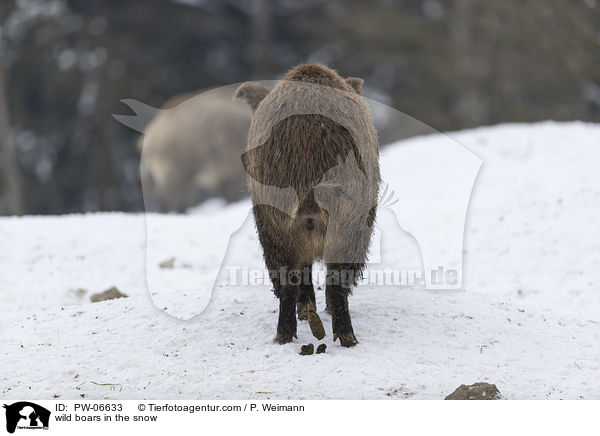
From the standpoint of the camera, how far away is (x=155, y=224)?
841 centimetres

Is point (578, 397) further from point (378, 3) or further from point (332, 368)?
point (378, 3)

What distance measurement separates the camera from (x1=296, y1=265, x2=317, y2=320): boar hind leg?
4.74 metres

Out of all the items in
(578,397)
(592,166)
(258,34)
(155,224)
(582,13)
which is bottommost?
(578,397)

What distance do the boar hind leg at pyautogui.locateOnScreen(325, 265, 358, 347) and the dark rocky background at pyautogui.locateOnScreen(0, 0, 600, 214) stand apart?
1270cm

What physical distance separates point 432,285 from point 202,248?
2.74 m

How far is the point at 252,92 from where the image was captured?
4957 mm

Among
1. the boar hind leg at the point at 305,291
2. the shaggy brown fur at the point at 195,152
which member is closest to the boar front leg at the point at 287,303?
the boar hind leg at the point at 305,291

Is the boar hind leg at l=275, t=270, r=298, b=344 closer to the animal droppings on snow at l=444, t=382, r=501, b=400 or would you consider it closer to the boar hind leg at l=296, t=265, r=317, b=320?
the boar hind leg at l=296, t=265, r=317, b=320

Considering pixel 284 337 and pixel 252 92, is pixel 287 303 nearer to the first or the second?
pixel 284 337

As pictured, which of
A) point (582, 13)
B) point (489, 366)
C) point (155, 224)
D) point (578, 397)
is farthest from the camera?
point (582, 13)

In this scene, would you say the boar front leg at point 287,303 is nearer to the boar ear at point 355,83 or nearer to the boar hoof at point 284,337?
the boar hoof at point 284,337

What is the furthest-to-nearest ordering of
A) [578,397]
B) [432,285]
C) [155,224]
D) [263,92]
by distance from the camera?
1. [155,224]
2. [432,285]
3. [263,92]
4. [578,397]

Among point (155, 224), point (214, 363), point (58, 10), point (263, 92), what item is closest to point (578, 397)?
point (214, 363)
